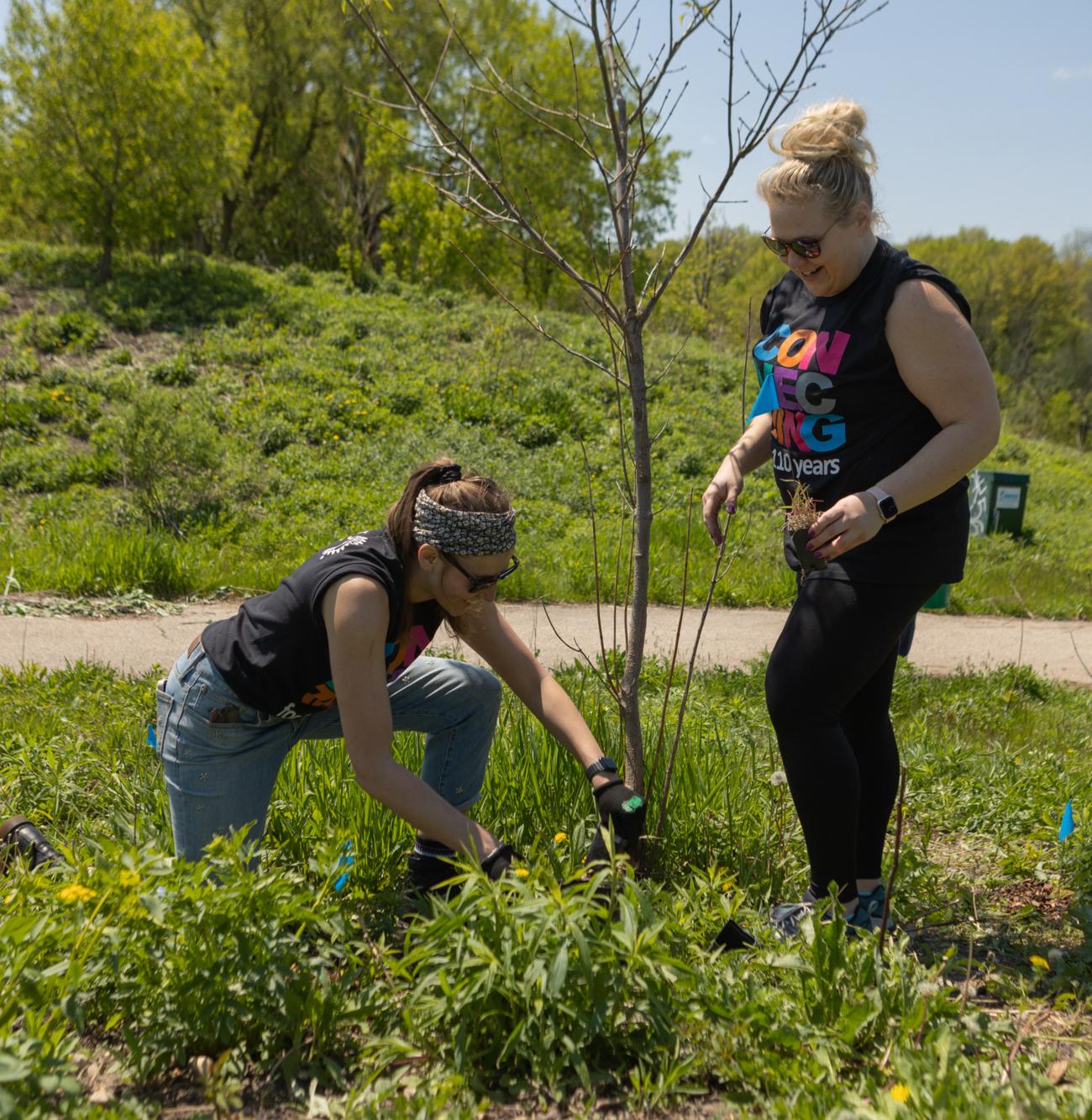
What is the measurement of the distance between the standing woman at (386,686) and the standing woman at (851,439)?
0.46 meters

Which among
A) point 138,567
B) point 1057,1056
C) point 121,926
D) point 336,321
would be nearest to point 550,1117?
point 121,926

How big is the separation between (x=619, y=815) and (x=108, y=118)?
13451mm

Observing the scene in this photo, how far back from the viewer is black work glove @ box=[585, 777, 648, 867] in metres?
2.36

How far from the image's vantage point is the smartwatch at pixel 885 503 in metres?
2.21

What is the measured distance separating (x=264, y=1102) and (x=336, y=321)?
12.9 m

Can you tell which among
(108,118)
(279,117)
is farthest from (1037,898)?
(279,117)

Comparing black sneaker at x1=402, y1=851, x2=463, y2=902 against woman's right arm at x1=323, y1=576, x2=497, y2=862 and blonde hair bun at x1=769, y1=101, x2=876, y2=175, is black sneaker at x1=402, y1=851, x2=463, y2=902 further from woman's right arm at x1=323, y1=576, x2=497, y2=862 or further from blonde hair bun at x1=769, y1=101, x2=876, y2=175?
blonde hair bun at x1=769, y1=101, x2=876, y2=175

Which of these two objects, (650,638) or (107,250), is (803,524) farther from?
(107,250)

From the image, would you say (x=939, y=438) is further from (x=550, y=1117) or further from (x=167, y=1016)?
(x=167, y=1016)

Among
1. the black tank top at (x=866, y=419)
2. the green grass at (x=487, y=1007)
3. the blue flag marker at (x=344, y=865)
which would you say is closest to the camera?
the green grass at (x=487, y=1007)

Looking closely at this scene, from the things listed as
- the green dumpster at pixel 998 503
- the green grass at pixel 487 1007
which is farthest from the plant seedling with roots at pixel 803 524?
the green dumpster at pixel 998 503

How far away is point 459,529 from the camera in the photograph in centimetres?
227

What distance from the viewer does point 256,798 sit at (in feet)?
8.52

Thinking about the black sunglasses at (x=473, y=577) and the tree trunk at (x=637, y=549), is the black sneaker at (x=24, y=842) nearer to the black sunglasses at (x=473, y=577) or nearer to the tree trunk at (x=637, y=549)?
the black sunglasses at (x=473, y=577)
